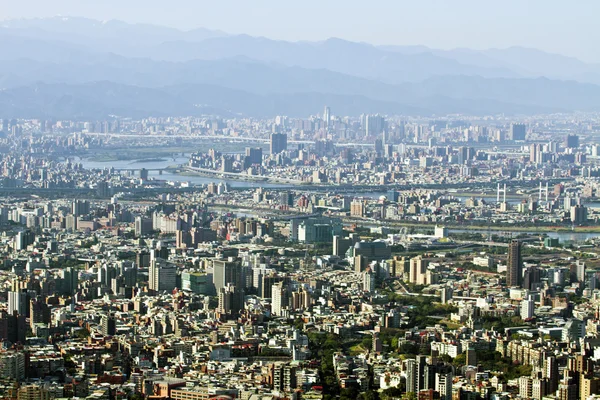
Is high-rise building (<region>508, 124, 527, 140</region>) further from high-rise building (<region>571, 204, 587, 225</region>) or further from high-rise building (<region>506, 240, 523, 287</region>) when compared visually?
high-rise building (<region>506, 240, 523, 287</region>)

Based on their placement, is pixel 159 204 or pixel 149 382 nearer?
pixel 149 382

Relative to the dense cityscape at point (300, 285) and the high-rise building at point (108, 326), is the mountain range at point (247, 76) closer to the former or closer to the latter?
the dense cityscape at point (300, 285)

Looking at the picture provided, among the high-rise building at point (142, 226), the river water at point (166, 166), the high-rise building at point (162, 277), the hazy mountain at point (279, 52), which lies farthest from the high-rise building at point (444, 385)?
the hazy mountain at point (279, 52)

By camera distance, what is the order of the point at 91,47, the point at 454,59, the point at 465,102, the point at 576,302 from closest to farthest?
the point at 576,302 < the point at 465,102 < the point at 91,47 < the point at 454,59

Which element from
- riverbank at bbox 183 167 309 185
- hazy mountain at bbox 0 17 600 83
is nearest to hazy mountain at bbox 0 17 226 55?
hazy mountain at bbox 0 17 600 83

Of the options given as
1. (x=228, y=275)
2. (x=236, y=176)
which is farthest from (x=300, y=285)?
(x=236, y=176)

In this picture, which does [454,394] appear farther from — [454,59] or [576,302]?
[454,59]

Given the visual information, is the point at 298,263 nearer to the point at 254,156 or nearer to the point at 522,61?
the point at 254,156

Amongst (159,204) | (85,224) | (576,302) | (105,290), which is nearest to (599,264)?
(576,302)
